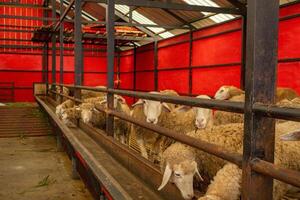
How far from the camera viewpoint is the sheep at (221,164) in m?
2.19

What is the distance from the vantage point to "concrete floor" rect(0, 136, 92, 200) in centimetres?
498

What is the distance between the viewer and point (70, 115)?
6195 mm

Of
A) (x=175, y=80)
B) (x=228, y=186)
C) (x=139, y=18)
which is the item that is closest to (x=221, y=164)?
(x=228, y=186)

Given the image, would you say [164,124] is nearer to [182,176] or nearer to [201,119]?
[201,119]

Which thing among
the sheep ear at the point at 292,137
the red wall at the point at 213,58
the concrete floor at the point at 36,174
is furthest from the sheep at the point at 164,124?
the red wall at the point at 213,58

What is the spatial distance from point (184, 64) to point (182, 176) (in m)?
11.6

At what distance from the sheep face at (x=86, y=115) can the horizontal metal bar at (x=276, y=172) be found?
447 centimetres

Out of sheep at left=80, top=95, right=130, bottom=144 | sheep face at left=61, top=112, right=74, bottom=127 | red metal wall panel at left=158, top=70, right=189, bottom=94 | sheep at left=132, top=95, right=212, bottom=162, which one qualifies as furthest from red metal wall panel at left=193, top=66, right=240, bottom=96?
sheep face at left=61, top=112, right=74, bottom=127

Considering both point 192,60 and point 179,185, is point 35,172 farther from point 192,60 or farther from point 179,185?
point 192,60

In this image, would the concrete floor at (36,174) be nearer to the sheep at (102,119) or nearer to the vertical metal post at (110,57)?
the sheep at (102,119)

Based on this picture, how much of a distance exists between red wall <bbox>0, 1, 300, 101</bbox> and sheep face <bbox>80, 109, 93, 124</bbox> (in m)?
5.09

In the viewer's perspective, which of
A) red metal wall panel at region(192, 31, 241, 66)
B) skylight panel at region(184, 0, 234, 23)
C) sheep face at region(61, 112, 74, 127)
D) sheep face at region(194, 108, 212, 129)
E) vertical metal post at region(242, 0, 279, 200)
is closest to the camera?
vertical metal post at region(242, 0, 279, 200)

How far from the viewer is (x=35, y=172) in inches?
242

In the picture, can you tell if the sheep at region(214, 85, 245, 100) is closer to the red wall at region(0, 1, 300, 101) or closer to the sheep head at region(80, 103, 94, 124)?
the red wall at region(0, 1, 300, 101)
